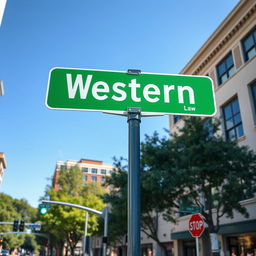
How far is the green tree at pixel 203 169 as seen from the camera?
12.8 meters

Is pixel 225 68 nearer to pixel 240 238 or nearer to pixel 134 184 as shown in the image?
pixel 240 238

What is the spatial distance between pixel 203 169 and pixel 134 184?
439 inches

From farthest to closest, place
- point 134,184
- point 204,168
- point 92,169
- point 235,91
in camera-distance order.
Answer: point 92,169, point 235,91, point 204,168, point 134,184

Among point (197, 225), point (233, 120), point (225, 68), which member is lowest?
point (197, 225)

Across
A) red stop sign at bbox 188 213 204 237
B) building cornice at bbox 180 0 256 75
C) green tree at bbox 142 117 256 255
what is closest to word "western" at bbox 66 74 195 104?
red stop sign at bbox 188 213 204 237

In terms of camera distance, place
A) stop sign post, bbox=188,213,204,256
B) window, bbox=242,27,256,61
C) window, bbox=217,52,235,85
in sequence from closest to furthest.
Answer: stop sign post, bbox=188,213,204,256 → window, bbox=242,27,256,61 → window, bbox=217,52,235,85

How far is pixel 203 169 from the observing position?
12.9 m

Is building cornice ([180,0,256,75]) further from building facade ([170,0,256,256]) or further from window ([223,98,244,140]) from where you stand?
window ([223,98,244,140])

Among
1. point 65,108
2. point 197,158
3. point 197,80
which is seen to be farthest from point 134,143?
point 197,158

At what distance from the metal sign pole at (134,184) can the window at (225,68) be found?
760 inches

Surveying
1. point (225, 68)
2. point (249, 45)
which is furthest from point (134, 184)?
point (225, 68)

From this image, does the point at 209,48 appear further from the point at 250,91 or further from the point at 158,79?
the point at 158,79

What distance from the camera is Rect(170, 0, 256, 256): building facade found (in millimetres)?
16750

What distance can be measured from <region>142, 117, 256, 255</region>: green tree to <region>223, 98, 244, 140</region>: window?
488cm
